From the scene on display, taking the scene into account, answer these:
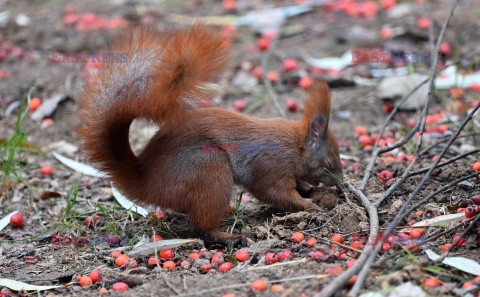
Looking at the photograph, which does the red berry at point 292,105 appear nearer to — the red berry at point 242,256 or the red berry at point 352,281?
the red berry at point 242,256

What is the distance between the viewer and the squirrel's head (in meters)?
3.59

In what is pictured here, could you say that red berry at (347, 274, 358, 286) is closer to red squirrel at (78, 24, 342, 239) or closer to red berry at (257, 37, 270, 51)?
red squirrel at (78, 24, 342, 239)

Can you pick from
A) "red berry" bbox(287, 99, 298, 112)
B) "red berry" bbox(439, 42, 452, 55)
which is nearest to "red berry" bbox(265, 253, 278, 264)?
"red berry" bbox(287, 99, 298, 112)

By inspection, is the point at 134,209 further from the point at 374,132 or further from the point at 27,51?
the point at 27,51

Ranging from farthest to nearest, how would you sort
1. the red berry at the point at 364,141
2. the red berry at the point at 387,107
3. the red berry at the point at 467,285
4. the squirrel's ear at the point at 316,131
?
the red berry at the point at 387,107
the red berry at the point at 364,141
the squirrel's ear at the point at 316,131
the red berry at the point at 467,285

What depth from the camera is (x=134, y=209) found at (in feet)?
12.5

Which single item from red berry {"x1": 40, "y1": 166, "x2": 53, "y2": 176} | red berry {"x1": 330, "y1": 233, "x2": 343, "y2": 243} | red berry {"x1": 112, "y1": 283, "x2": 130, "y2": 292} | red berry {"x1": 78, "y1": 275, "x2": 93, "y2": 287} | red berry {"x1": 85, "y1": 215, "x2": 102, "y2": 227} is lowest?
red berry {"x1": 40, "y1": 166, "x2": 53, "y2": 176}

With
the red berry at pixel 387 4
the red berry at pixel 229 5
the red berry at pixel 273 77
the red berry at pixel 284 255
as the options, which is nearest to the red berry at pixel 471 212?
the red berry at pixel 284 255

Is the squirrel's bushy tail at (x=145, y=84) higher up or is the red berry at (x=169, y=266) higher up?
the squirrel's bushy tail at (x=145, y=84)

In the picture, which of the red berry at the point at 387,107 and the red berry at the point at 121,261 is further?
the red berry at the point at 387,107

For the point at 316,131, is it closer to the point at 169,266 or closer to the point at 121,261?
the point at 169,266

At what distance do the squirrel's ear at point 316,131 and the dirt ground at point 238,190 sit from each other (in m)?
0.41

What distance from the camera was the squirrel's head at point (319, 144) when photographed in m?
3.59

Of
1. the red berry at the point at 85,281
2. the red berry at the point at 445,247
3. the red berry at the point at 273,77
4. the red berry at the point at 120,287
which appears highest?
the red berry at the point at 445,247
